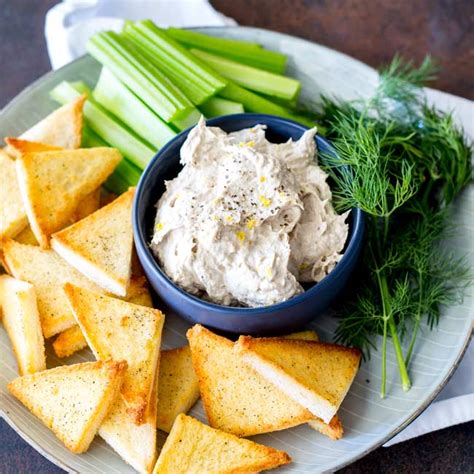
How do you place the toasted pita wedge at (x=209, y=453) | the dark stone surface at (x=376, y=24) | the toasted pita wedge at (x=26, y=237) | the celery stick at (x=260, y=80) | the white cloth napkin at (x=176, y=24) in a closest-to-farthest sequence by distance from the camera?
the toasted pita wedge at (x=209, y=453)
the white cloth napkin at (x=176, y=24)
the toasted pita wedge at (x=26, y=237)
the celery stick at (x=260, y=80)
the dark stone surface at (x=376, y=24)

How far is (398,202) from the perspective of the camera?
2646 millimetres

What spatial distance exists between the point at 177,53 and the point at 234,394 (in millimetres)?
1294

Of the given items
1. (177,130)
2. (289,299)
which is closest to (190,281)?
(289,299)

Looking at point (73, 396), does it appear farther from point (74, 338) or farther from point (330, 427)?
point (330, 427)

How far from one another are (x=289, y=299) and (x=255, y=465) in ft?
1.63

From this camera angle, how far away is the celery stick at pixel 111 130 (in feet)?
9.84

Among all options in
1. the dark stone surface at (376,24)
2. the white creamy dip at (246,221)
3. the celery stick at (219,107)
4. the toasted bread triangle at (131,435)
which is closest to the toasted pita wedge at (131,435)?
the toasted bread triangle at (131,435)

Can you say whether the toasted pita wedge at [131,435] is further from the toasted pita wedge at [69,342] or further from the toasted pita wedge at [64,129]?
the toasted pita wedge at [64,129]

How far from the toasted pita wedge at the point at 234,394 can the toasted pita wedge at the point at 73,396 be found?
25 centimetres

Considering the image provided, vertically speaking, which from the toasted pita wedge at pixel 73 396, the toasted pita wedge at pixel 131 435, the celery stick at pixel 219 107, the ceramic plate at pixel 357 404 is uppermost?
the celery stick at pixel 219 107

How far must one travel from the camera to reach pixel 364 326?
2719 millimetres

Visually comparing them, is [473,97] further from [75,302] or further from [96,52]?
[75,302]

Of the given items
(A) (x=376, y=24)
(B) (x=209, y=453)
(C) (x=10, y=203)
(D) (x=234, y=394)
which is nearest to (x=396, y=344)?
(D) (x=234, y=394)

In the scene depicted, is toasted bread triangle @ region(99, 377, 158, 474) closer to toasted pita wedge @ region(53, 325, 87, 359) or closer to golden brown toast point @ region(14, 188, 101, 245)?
toasted pita wedge @ region(53, 325, 87, 359)
